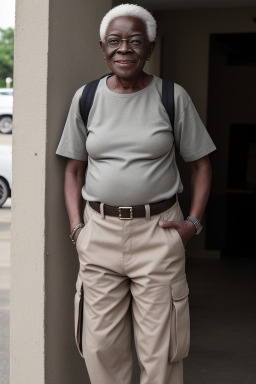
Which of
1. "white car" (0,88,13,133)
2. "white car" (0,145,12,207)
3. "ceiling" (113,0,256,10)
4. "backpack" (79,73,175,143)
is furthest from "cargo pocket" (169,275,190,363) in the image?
"white car" (0,88,13,133)

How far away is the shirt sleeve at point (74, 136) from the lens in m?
2.75

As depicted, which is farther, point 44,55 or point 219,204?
point 219,204

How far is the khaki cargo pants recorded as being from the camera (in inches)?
102

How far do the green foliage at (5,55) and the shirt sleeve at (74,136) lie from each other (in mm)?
50692

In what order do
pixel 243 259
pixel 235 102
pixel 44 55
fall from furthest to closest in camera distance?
1. pixel 235 102
2. pixel 243 259
3. pixel 44 55

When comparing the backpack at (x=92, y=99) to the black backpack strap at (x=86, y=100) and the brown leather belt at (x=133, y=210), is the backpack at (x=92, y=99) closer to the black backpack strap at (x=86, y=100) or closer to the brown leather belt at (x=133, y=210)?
the black backpack strap at (x=86, y=100)

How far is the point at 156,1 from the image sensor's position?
18.9 feet

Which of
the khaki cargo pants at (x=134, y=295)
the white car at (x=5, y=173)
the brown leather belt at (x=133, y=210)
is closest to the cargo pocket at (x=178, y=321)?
the khaki cargo pants at (x=134, y=295)

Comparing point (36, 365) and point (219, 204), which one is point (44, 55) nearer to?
point (36, 365)

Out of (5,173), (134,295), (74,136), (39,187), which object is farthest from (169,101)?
(5,173)

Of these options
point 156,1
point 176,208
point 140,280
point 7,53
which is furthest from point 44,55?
point 7,53

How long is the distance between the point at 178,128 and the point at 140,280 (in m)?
0.66

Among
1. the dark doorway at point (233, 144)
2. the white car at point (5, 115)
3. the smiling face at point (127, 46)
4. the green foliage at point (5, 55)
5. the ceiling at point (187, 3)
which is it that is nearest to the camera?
Result: the smiling face at point (127, 46)

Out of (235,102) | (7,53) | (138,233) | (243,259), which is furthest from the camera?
(7,53)
